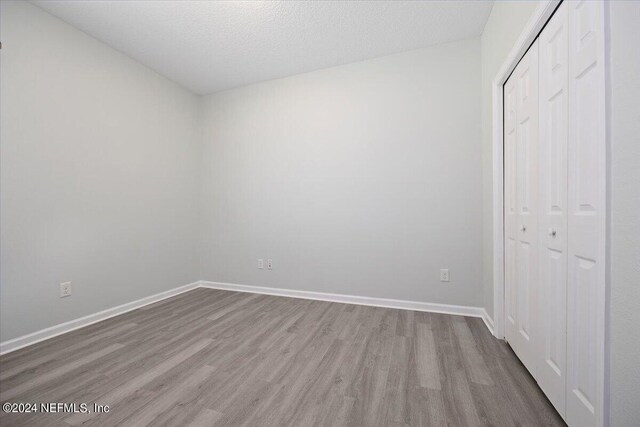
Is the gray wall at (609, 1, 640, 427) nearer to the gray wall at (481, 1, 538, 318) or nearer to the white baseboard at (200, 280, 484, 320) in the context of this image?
the gray wall at (481, 1, 538, 318)

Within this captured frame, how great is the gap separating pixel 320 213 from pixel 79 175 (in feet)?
8.07

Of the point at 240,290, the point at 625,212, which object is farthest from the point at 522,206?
the point at 240,290

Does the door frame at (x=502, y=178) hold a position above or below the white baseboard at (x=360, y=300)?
above

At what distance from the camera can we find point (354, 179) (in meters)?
2.95

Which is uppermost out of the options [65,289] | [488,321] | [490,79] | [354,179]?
[490,79]

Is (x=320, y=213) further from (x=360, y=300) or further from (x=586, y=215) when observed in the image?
(x=586, y=215)

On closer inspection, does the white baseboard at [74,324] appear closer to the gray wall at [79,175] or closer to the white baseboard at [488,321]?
the gray wall at [79,175]

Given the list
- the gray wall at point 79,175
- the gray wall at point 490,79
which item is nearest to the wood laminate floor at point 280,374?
the gray wall at point 79,175

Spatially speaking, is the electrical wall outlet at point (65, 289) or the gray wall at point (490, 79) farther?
the electrical wall outlet at point (65, 289)

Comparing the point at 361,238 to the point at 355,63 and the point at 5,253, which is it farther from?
the point at 5,253

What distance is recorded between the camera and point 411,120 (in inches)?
107

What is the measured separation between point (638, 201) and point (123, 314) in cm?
380

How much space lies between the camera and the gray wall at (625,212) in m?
0.79

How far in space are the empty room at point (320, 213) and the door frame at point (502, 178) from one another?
0.04 feet
